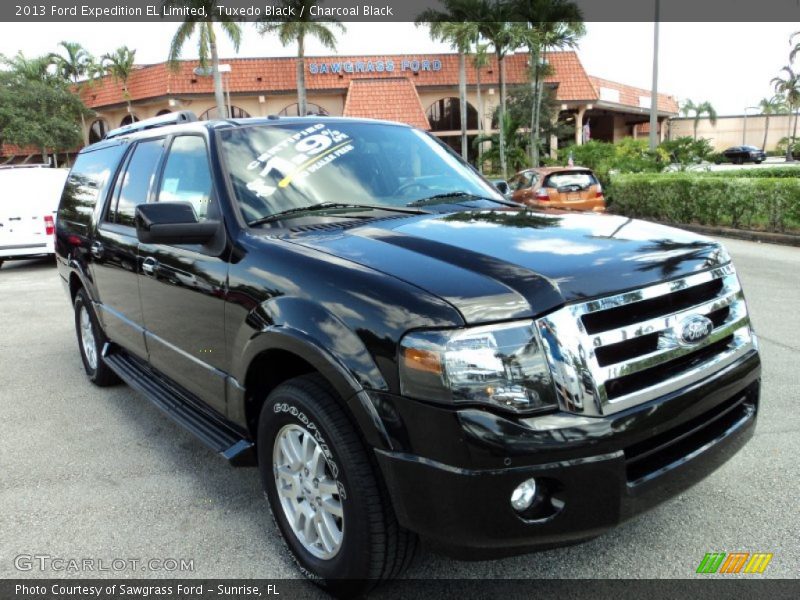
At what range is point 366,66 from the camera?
3988 centimetres

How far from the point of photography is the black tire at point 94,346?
16.8 ft

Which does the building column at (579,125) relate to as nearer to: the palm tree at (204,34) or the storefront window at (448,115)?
the storefront window at (448,115)

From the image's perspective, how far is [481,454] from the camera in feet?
6.56

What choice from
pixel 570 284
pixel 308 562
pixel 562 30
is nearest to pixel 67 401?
pixel 308 562

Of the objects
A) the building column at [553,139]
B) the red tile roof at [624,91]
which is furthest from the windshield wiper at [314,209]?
the red tile roof at [624,91]

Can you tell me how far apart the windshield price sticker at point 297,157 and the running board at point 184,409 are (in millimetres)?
1179

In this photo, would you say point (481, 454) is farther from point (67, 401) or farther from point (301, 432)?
point (67, 401)

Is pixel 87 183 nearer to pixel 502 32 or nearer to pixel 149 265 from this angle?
pixel 149 265

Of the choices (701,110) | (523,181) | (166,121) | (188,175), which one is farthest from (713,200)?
(701,110)

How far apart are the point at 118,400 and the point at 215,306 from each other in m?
2.57

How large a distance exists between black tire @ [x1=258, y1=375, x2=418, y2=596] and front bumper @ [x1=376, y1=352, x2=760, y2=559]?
4.2 inches

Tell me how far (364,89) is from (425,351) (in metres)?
37.7

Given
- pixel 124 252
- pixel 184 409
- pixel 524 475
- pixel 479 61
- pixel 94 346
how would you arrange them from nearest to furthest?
pixel 524 475, pixel 184 409, pixel 124 252, pixel 94 346, pixel 479 61

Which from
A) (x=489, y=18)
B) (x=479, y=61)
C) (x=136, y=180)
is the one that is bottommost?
(x=136, y=180)
